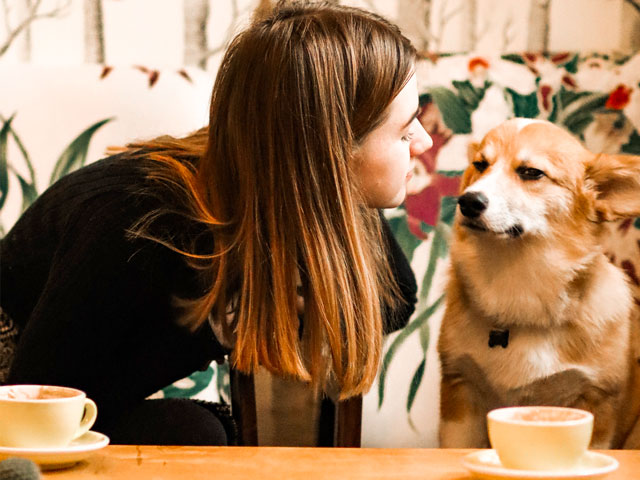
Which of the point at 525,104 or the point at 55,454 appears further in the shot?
the point at 525,104

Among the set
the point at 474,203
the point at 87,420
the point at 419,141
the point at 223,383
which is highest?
the point at 419,141

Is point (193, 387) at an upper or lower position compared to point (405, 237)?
lower

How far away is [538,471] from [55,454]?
1.30ft

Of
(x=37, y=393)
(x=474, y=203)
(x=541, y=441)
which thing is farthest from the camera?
(x=474, y=203)

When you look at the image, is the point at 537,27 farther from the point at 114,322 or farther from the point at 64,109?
the point at 114,322

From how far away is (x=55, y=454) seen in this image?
653 mm

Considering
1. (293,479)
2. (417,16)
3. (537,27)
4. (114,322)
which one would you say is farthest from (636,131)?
(293,479)

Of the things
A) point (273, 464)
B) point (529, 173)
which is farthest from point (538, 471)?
point (529, 173)

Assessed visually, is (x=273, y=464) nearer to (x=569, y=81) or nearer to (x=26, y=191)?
(x=26, y=191)

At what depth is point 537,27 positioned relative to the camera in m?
1.90

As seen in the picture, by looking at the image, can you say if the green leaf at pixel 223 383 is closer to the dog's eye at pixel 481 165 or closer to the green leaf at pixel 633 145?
the dog's eye at pixel 481 165

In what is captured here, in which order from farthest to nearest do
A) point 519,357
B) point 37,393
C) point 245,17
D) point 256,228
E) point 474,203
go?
point 245,17 → point 519,357 → point 474,203 → point 256,228 → point 37,393

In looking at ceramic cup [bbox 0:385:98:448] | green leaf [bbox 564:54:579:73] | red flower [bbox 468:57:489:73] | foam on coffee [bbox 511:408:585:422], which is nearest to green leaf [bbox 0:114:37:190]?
red flower [bbox 468:57:489:73]

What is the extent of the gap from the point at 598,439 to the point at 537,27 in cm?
100
